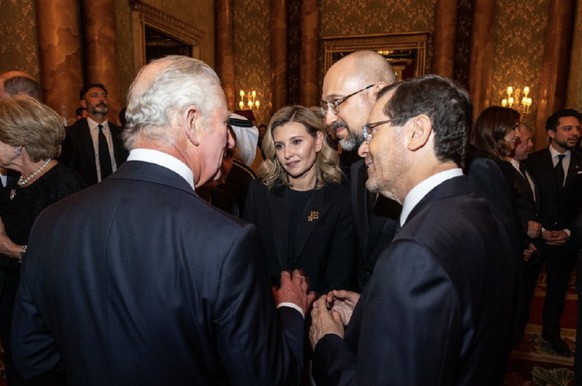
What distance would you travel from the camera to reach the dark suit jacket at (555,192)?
4.00m

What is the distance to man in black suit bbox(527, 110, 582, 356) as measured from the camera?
12.5 feet

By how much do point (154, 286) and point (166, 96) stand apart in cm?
50

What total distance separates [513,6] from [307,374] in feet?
34.8

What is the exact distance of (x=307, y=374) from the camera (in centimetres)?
213

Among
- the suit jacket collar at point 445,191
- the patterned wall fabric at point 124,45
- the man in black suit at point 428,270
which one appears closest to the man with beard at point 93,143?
the patterned wall fabric at point 124,45

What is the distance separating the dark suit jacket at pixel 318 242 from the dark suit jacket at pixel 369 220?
4.5 inches

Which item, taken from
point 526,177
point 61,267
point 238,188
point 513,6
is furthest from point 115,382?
point 513,6

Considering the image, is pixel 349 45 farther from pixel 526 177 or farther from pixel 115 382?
pixel 115 382

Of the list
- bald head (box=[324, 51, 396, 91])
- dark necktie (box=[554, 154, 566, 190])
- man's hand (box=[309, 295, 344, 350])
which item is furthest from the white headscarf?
dark necktie (box=[554, 154, 566, 190])

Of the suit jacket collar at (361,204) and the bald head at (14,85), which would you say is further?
the bald head at (14,85)

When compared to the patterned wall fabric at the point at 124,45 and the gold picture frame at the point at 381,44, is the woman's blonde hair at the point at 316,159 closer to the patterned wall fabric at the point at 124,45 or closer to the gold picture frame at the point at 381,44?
the patterned wall fabric at the point at 124,45

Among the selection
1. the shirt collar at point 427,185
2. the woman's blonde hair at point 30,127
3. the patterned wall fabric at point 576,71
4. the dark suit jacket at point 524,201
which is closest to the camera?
the shirt collar at point 427,185

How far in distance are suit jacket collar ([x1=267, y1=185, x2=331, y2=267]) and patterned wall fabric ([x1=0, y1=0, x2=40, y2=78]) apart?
532 centimetres

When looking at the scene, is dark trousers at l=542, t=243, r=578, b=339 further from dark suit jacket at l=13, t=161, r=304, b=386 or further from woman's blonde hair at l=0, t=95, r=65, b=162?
woman's blonde hair at l=0, t=95, r=65, b=162
